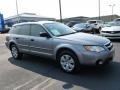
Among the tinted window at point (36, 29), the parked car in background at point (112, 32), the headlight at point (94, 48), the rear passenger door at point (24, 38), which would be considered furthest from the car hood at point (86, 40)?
the parked car in background at point (112, 32)

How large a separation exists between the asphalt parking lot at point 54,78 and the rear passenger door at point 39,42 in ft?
1.99

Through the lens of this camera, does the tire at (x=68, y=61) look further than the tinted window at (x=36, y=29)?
No

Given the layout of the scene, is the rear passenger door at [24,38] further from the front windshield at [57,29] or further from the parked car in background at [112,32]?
the parked car in background at [112,32]

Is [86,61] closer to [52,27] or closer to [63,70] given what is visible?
[63,70]

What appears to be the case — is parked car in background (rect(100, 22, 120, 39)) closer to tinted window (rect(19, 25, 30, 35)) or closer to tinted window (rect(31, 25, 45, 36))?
tinted window (rect(19, 25, 30, 35))

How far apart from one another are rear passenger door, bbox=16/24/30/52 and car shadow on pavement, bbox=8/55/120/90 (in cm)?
67

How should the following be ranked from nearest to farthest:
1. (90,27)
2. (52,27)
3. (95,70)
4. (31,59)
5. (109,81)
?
(109,81) → (95,70) → (52,27) → (31,59) → (90,27)

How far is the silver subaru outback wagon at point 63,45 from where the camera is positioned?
6363 mm

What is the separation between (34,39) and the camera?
26.2ft

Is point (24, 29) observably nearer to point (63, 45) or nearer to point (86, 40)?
point (63, 45)

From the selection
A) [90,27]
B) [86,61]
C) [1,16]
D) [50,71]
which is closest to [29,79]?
[50,71]

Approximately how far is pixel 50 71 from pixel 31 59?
7.20 feet

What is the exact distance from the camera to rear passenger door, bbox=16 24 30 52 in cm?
845

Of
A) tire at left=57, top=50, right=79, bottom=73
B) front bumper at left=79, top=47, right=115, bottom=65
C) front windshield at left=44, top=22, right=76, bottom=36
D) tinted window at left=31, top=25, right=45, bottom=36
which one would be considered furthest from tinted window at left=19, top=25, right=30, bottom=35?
front bumper at left=79, top=47, right=115, bottom=65
